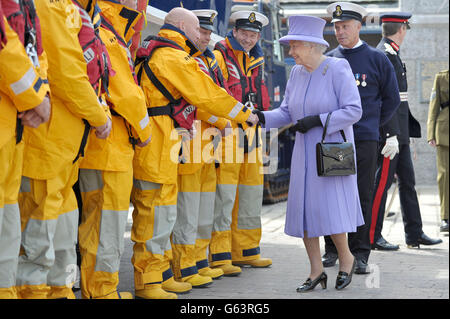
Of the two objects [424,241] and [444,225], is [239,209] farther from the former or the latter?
[444,225]

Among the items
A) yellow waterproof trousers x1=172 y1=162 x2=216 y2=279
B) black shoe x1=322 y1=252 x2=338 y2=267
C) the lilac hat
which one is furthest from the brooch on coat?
yellow waterproof trousers x1=172 y1=162 x2=216 y2=279

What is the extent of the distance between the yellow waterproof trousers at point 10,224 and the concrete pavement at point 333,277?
1870mm

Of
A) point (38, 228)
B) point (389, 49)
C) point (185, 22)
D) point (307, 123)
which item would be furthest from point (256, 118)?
point (389, 49)

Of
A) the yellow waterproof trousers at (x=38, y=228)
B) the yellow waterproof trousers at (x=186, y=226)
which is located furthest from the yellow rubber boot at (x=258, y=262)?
the yellow waterproof trousers at (x=38, y=228)

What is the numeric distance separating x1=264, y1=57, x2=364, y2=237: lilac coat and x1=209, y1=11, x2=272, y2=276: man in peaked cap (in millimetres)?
967

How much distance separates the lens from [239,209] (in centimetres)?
698

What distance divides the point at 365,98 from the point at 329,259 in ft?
4.61

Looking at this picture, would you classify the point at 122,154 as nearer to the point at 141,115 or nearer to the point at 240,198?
the point at 141,115

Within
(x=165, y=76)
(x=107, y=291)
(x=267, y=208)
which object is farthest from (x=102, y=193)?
(x=267, y=208)

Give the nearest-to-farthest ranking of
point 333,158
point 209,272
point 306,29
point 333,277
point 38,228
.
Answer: point 38,228 → point 333,158 → point 306,29 → point 209,272 → point 333,277

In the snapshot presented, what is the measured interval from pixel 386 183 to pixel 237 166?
5.78 feet

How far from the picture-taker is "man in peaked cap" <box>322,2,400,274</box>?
6672 millimetres

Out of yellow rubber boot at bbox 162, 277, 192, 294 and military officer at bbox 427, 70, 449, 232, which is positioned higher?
military officer at bbox 427, 70, 449, 232

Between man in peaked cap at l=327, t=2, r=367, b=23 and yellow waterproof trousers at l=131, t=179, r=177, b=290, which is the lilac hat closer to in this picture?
man in peaked cap at l=327, t=2, r=367, b=23
